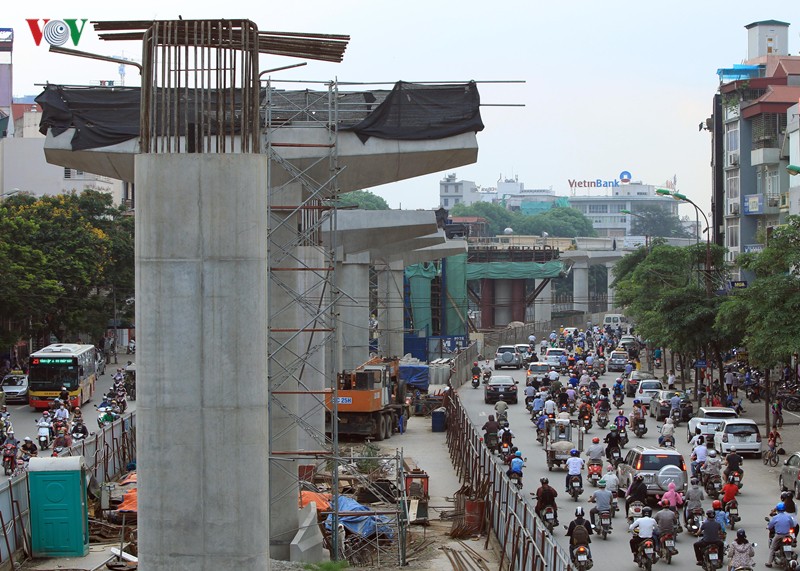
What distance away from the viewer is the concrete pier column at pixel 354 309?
58812 millimetres

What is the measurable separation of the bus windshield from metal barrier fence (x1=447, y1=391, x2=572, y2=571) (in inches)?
745

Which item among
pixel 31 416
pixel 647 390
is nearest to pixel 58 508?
pixel 31 416

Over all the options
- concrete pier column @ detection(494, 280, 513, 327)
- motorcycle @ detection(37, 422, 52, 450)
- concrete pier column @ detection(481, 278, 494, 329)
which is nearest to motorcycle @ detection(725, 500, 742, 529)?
motorcycle @ detection(37, 422, 52, 450)

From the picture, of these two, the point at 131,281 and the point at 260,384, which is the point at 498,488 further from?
the point at 131,281

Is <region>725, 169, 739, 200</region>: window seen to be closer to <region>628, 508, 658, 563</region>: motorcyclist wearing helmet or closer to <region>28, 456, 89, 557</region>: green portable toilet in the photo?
<region>628, 508, 658, 563</region>: motorcyclist wearing helmet

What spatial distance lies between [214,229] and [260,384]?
1.95 m

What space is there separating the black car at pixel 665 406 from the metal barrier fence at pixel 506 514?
1226 centimetres

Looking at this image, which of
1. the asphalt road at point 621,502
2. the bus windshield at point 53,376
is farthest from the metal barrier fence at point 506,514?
the bus windshield at point 53,376

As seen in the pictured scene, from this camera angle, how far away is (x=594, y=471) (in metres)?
33.0

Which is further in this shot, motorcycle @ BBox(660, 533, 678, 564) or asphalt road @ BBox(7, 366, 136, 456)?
asphalt road @ BBox(7, 366, 136, 456)

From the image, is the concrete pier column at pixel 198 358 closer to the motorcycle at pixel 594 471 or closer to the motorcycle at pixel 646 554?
the motorcycle at pixel 646 554

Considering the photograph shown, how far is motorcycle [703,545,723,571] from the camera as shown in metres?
22.5

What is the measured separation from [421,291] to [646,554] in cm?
6751

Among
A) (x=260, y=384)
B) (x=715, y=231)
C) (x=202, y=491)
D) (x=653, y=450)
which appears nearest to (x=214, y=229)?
(x=260, y=384)
